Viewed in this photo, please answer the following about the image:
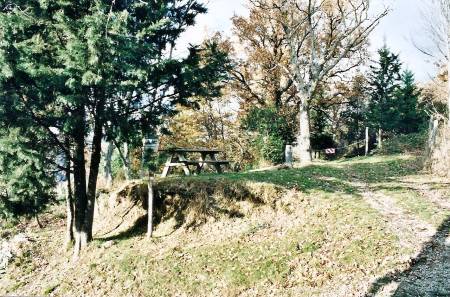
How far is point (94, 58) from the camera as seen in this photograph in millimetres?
8547

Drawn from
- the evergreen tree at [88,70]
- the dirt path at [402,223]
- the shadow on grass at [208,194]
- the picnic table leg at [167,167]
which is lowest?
the dirt path at [402,223]

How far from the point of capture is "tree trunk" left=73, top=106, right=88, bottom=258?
11175 mm

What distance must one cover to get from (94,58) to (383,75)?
29.4 meters

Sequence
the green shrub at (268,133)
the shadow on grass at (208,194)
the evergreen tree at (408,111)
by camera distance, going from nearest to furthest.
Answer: the shadow on grass at (208,194) → the green shrub at (268,133) → the evergreen tree at (408,111)

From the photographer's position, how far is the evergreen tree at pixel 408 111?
29.9 m

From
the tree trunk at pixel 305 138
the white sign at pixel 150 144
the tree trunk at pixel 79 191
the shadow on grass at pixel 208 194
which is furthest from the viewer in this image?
the tree trunk at pixel 305 138

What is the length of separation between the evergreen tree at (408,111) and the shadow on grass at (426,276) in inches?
940

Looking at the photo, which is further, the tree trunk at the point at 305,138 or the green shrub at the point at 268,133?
the green shrub at the point at 268,133

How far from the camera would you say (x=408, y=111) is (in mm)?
30109

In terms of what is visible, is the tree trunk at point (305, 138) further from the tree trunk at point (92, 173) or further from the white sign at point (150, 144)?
the tree trunk at point (92, 173)

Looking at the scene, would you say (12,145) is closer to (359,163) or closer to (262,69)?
(359,163)

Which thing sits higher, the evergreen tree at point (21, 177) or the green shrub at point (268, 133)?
the green shrub at point (268, 133)

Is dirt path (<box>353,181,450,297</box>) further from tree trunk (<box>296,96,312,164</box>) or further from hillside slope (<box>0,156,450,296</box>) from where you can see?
tree trunk (<box>296,96,312,164</box>)

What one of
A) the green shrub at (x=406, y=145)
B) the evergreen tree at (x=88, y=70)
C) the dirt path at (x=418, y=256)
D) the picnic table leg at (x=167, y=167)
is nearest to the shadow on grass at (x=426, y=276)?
the dirt path at (x=418, y=256)
